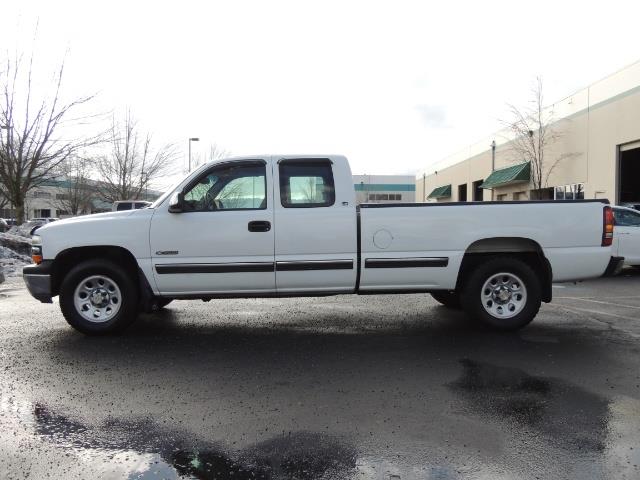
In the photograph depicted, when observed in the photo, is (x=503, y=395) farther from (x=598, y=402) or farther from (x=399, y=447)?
(x=399, y=447)

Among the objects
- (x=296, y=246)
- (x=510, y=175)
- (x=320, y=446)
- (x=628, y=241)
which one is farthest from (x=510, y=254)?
(x=510, y=175)

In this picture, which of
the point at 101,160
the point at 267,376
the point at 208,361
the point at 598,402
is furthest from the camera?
the point at 101,160

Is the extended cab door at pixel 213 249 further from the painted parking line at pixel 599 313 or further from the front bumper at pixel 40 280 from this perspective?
the painted parking line at pixel 599 313

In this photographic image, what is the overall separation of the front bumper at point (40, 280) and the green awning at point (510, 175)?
25962 mm

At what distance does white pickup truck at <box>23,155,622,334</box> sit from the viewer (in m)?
6.02

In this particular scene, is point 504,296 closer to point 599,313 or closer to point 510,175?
point 599,313

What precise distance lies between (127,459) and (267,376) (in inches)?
67.5

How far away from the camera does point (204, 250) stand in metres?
6.01

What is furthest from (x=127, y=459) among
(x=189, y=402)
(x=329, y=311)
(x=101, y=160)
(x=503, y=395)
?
(x=101, y=160)

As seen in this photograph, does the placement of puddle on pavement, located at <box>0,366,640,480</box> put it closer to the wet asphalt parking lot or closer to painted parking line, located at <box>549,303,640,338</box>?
the wet asphalt parking lot

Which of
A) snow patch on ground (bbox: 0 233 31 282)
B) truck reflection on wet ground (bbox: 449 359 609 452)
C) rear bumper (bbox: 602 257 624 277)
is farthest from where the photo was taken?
snow patch on ground (bbox: 0 233 31 282)

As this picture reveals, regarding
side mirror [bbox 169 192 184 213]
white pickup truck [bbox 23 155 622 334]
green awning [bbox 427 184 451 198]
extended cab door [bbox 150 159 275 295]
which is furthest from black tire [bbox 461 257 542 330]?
green awning [bbox 427 184 451 198]

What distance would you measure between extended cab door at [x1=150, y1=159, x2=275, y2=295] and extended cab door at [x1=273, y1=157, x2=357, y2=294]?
0.46 feet

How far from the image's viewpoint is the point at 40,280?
5.99 metres
